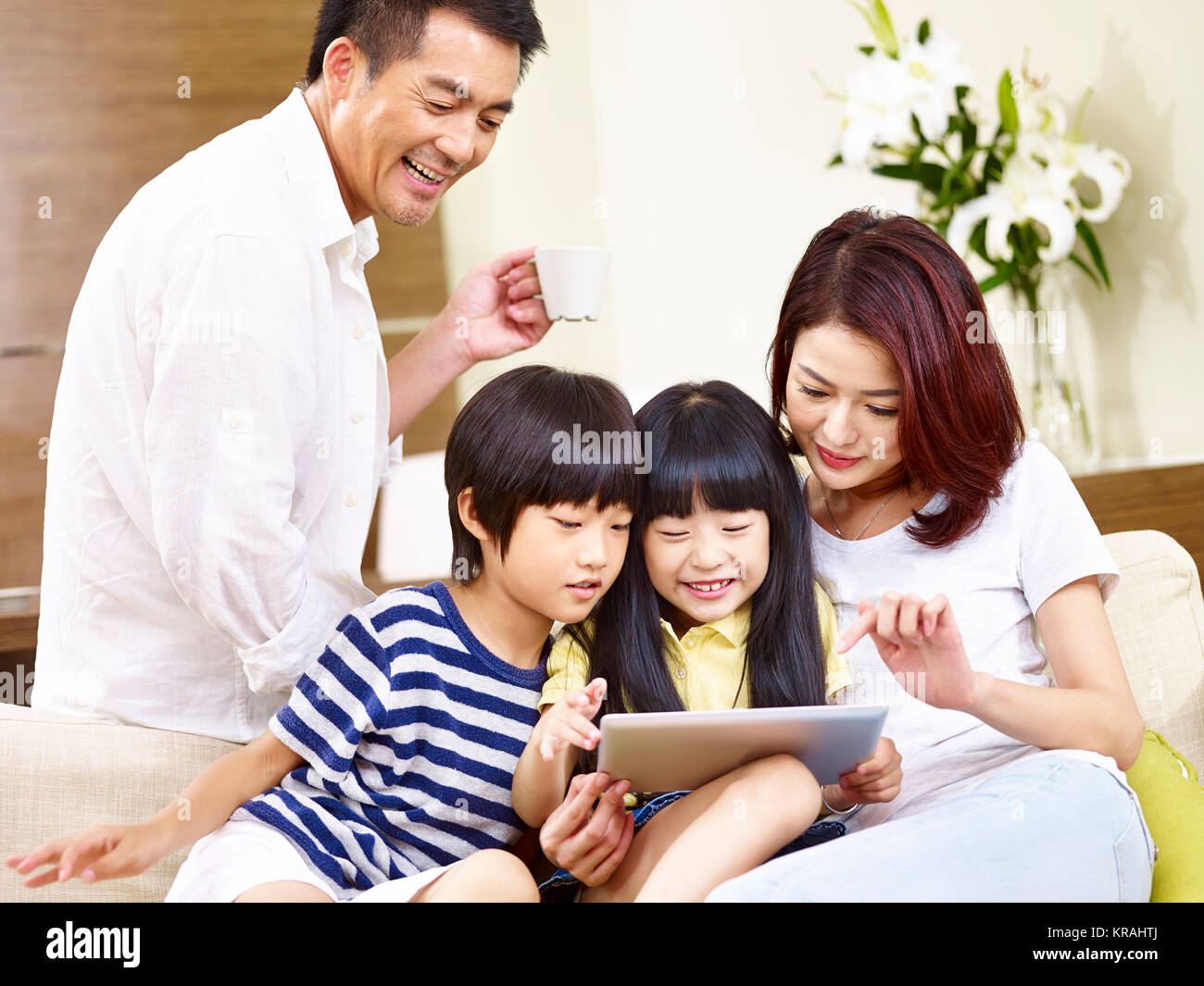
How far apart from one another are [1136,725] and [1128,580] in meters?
0.48

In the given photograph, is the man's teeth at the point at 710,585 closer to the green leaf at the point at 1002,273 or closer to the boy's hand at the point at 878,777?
the boy's hand at the point at 878,777

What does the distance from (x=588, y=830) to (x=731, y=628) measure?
28 centimetres

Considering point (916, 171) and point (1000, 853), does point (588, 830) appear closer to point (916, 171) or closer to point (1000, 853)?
point (1000, 853)

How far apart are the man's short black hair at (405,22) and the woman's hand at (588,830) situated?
0.84 metres

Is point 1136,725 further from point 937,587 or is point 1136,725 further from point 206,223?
point 206,223

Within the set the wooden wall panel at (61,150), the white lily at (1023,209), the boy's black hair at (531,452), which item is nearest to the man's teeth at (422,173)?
the boy's black hair at (531,452)

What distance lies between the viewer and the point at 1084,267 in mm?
2191

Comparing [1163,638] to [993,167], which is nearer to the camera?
[1163,638]

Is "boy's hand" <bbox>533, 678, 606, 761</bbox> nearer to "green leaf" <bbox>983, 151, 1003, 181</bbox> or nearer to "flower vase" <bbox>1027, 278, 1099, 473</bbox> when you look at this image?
"flower vase" <bbox>1027, 278, 1099, 473</bbox>

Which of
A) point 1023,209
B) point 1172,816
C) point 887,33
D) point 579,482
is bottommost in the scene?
point 1172,816

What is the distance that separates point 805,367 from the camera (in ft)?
4.13

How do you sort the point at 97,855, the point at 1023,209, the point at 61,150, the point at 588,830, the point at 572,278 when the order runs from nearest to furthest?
the point at 97,855 → the point at 588,830 → the point at 572,278 → the point at 1023,209 → the point at 61,150

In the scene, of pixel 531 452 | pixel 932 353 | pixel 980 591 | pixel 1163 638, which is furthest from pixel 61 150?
pixel 1163 638

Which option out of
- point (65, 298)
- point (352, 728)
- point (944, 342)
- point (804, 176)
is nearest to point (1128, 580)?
point (944, 342)
